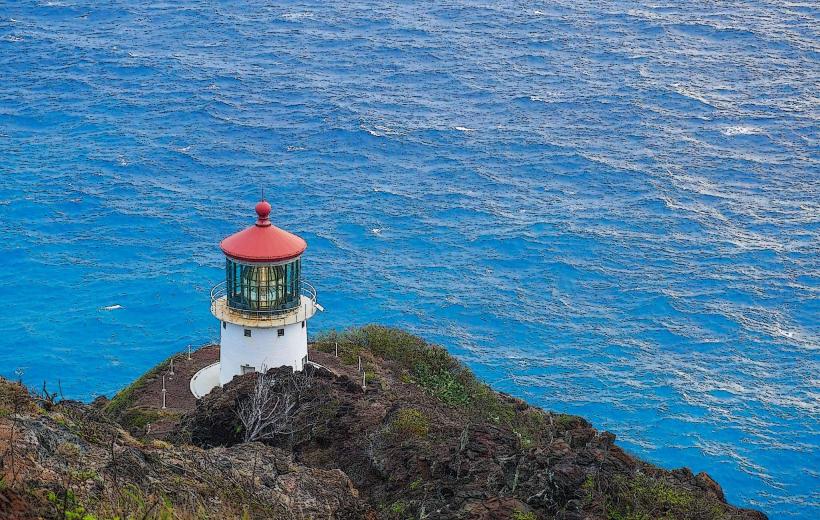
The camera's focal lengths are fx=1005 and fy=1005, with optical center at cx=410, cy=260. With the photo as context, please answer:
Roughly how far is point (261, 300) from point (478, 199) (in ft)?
108

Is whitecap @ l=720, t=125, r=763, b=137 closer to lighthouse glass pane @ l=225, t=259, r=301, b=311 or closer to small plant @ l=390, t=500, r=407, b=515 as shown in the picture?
lighthouse glass pane @ l=225, t=259, r=301, b=311

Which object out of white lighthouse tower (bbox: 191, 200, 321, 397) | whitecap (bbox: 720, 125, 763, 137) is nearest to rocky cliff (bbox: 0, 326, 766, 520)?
white lighthouse tower (bbox: 191, 200, 321, 397)

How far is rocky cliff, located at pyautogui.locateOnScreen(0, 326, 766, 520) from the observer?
13.2 m

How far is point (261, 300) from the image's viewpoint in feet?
90.9

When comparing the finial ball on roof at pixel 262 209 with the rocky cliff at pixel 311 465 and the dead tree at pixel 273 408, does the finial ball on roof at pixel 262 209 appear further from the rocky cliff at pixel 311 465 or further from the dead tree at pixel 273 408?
the dead tree at pixel 273 408

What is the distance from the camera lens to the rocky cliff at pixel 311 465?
1323 centimetres

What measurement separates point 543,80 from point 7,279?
4307 centimetres

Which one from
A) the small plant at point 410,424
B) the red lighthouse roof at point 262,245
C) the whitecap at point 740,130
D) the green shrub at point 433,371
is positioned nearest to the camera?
the small plant at point 410,424

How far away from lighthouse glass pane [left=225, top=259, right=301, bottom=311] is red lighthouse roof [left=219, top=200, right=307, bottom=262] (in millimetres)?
420

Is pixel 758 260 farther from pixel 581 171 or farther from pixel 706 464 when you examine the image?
pixel 706 464

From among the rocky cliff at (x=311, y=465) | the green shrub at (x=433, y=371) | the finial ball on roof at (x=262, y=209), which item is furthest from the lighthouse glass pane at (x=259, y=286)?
the green shrub at (x=433, y=371)

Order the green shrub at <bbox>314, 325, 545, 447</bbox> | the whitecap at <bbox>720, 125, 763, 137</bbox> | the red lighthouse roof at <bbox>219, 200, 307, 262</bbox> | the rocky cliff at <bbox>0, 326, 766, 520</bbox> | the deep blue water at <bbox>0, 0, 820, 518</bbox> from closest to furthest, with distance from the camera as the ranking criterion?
1. the rocky cliff at <bbox>0, 326, 766, 520</bbox>
2. the red lighthouse roof at <bbox>219, 200, 307, 262</bbox>
3. the green shrub at <bbox>314, 325, 545, 447</bbox>
4. the deep blue water at <bbox>0, 0, 820, 518</bbox>
5. the whitecap at <bbox>720, 125, 763, 137</bbox>

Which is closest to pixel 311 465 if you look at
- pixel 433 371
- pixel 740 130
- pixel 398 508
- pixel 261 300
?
pixel 398 508

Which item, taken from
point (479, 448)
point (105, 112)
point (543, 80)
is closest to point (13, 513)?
point (479, 448)
